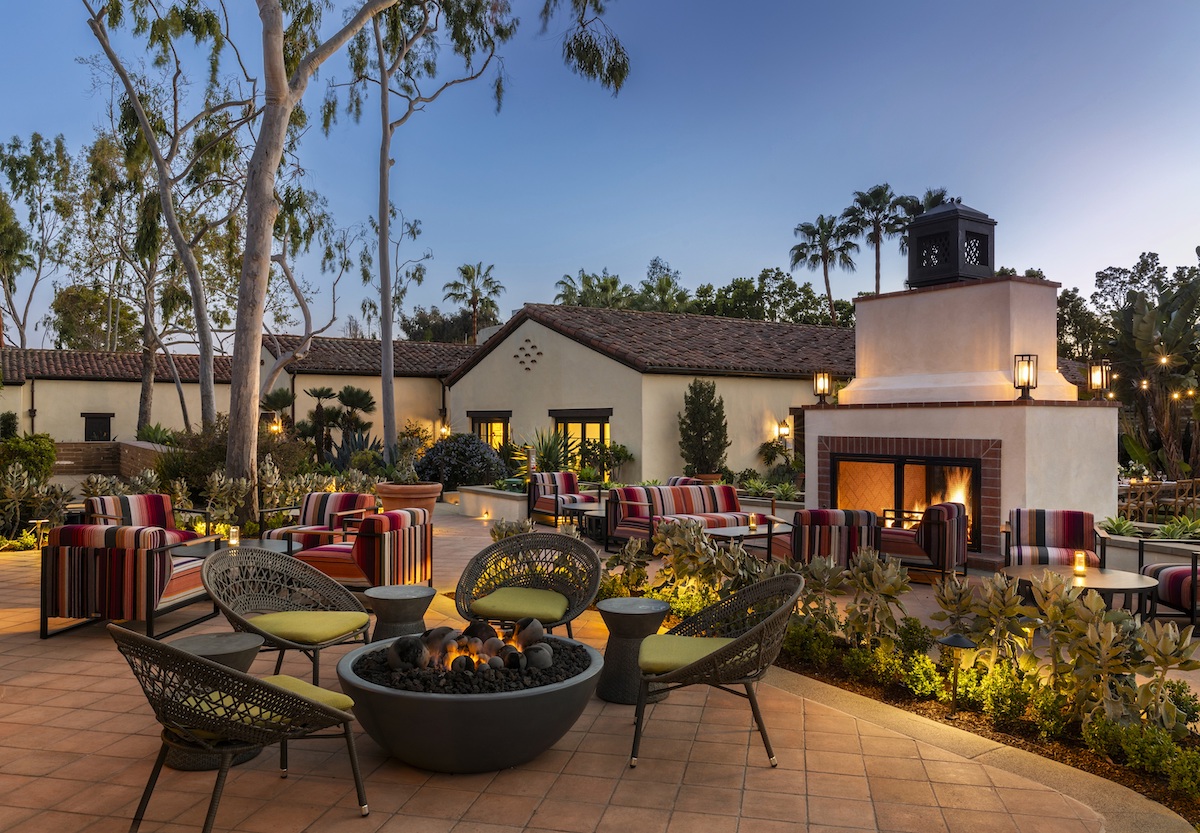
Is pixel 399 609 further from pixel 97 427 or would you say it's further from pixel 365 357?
pixel 97 427

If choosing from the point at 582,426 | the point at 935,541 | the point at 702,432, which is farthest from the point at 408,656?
the point at 582,426

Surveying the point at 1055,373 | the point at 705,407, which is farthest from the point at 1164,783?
the point at 705,407

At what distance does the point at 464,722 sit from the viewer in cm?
363

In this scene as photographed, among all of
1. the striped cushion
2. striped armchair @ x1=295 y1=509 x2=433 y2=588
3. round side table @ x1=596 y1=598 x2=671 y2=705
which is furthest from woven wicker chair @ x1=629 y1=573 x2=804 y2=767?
the striped cushion

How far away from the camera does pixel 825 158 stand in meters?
20.7

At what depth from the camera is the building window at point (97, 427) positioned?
29.3 metres

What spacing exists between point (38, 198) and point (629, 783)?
3351 centimetres

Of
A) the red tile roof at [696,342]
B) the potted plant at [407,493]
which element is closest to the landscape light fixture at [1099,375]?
the red tile roof at [696,342]

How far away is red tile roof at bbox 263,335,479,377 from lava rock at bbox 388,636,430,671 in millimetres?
22560

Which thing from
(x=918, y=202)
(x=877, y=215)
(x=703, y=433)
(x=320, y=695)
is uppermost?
(x=918, y=202)

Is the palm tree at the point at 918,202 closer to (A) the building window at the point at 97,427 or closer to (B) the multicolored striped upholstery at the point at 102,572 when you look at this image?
(A) the building window at the point at 97,427

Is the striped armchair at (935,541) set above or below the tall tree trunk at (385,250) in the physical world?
below

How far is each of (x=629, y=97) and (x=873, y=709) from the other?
11.1m

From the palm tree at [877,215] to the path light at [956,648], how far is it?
34099mm
